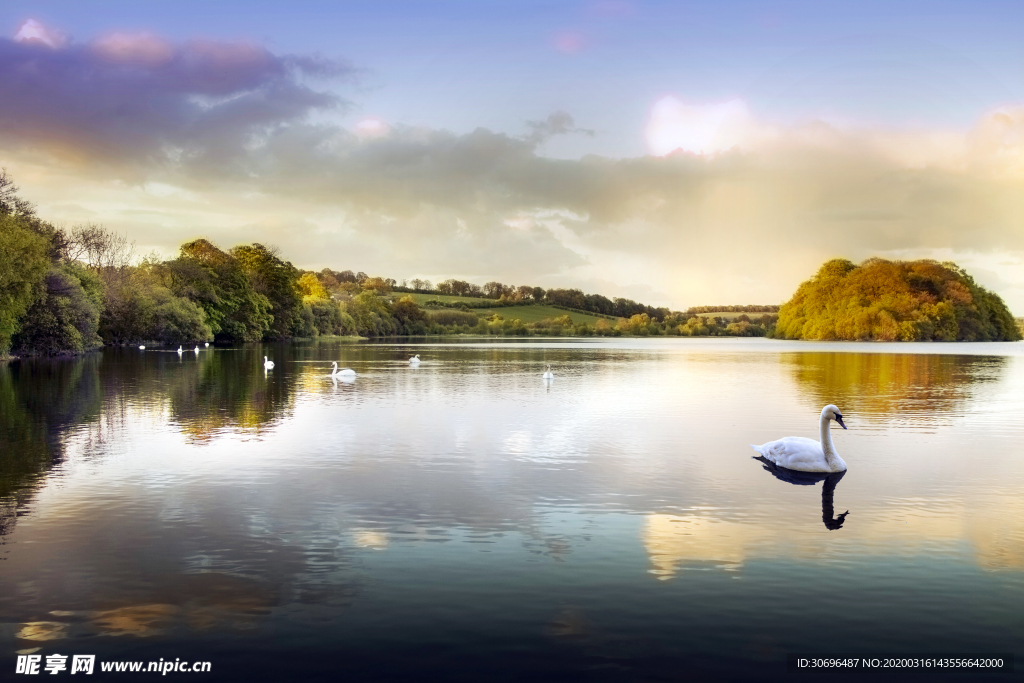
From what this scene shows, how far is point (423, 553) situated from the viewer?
10.9 m

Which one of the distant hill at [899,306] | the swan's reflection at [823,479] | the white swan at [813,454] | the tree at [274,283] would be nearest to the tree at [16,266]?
the swan's reflection at [823,479]

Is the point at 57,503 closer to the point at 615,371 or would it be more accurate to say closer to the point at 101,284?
the point at 615,371

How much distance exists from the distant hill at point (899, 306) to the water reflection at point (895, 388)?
85.7 m

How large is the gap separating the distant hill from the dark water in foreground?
123 m

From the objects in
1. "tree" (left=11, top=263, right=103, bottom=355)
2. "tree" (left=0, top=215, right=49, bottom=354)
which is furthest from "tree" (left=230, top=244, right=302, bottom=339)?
"tree" (left=0, top=215, right=49, bottom=354)

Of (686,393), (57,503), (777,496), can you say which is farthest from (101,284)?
(777,496)

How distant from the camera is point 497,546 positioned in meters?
11.3

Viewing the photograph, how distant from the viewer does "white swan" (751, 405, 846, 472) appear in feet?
55.0

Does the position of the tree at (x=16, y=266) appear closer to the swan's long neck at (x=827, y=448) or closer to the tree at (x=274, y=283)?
the swan's long neck at (x=827, y=448)

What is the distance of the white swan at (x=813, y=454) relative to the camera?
55.0 feet

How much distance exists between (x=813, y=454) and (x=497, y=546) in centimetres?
852

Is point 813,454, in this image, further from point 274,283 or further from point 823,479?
point 274,283

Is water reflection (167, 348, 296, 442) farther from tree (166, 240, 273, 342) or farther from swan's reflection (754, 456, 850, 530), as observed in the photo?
tree (166, 240, 273, 342)

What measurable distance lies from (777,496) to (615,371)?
37.5 m
